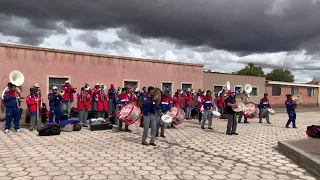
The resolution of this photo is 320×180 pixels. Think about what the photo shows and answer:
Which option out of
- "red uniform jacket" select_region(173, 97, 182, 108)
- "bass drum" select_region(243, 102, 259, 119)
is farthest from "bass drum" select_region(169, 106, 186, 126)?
"bass drum" select_region(243, 102, 259, 119)

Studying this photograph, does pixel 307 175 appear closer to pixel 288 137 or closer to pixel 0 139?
pixel 288 137

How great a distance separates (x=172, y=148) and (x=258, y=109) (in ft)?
32.1

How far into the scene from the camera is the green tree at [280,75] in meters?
77.8

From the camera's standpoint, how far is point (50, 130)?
32.3 ft

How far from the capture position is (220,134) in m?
11.0

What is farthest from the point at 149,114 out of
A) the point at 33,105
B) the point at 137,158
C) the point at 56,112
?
the point at 56,112

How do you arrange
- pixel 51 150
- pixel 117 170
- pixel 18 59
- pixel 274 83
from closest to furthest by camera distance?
1. pixel 117 170
2. pixel 51 150
3. pixel 18 59
4. pixel 274 83

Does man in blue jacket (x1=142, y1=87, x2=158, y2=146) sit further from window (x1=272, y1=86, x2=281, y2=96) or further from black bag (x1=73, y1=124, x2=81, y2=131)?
window (x1=272, y1=86, x2=281, y2=96)

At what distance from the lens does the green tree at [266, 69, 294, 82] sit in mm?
77787

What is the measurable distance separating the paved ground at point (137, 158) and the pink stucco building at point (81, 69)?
5674mm

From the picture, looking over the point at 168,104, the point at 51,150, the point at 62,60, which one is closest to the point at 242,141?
the point at 168,104

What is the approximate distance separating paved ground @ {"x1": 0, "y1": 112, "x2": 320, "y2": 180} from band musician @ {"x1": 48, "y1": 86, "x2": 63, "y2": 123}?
76.8 inches

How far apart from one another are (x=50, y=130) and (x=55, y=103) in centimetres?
212

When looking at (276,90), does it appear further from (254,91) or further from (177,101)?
(177,101)
